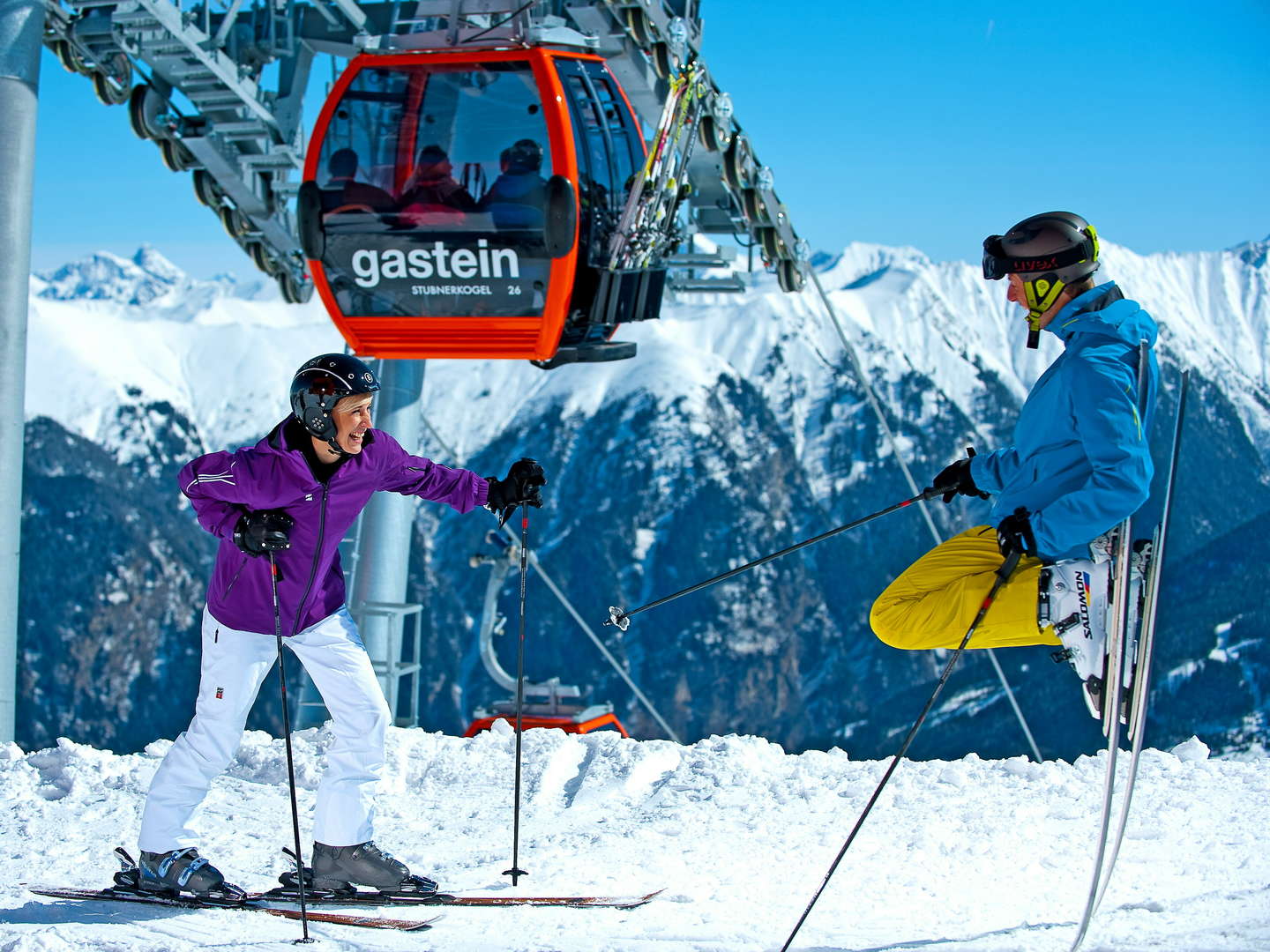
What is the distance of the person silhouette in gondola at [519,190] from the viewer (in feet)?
26.3

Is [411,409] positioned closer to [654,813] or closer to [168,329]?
[654,813]

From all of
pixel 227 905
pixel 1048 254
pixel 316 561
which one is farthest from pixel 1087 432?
pixel 227 905

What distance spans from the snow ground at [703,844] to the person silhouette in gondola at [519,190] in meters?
3.06

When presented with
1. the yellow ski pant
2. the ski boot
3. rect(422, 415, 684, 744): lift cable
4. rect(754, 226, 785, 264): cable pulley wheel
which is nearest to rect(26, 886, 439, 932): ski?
the ski boot

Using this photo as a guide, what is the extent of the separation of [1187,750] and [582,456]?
442 ft

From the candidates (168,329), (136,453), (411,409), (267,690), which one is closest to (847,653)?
(267,690)

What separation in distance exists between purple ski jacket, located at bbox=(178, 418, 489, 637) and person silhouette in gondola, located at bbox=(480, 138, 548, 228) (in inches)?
150

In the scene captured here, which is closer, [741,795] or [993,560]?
[993,560]

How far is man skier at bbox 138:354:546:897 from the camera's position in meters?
4.23

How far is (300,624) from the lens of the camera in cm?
436

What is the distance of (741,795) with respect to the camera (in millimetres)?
6145

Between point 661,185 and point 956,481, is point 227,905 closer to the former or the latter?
point 956,481

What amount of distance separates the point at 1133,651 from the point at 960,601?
0.50 m

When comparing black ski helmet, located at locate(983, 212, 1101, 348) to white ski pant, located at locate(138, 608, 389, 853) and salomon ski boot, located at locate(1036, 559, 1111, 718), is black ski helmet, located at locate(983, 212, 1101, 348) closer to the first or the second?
salomon ski boot, located at locate(1036, 559, 1111, 718)
